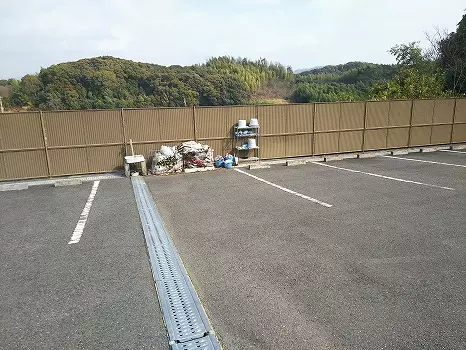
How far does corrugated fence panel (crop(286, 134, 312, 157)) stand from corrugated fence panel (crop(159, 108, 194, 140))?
3.89 m

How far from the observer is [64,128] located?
32.1 feet

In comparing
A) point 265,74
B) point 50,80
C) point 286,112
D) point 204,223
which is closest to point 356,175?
point 286,112

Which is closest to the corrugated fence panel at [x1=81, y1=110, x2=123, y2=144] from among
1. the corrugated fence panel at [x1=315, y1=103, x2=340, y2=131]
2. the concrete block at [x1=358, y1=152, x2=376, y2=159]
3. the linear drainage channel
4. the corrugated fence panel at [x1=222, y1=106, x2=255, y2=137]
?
the corrugated fence panel at [x1=222, y1=106, x2=255, y2=137]

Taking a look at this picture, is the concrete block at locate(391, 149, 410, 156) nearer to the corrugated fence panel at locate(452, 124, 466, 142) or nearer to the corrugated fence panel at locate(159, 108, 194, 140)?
the corrugated fence panel at locate(452, 124, 466, 142)

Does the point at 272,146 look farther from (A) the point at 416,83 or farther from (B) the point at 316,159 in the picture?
(A) the point at 416,83

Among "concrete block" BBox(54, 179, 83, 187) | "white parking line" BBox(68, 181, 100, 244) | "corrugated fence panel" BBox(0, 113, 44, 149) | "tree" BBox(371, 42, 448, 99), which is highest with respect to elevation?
"tree" BBox(371, 42, 448, 99)

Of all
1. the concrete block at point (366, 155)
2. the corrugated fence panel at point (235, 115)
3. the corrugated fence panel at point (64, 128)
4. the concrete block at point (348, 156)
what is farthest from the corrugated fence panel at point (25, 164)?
the concrete block at point (366, 155)

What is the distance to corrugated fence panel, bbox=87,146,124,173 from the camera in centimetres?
1014

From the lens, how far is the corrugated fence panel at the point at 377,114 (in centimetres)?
1297

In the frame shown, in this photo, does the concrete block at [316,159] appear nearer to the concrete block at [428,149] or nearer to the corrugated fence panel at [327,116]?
the corrugated fence panel at [327,116]

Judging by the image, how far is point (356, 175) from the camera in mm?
9375

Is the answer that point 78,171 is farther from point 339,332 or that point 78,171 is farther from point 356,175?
point 339,332

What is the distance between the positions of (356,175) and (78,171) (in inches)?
354

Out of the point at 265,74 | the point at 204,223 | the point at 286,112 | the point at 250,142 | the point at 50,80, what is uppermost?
the point at 265,74
